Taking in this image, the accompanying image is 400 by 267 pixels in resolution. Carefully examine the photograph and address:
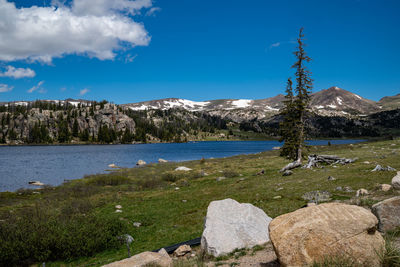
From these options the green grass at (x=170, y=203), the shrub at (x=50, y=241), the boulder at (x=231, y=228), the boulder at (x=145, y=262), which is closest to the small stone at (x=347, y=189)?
the green grass at (x=170, y=203)

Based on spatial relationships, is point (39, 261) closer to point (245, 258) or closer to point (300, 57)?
point (245, 258)

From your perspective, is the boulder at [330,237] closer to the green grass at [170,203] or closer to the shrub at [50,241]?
the green grass at [170,203]

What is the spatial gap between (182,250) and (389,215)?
1140 centimetres

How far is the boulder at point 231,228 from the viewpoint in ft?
46.3

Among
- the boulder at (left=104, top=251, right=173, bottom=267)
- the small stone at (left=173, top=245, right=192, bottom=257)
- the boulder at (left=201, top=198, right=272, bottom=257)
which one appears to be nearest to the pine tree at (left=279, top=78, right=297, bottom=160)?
the boulder at (left=201, top=198, right=272, bottom=257)

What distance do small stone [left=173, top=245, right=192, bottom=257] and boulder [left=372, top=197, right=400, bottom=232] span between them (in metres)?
10.6

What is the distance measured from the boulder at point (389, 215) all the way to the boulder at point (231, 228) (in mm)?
6070

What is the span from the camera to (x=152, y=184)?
4600 centimetres

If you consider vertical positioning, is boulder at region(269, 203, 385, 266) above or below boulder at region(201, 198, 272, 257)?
above

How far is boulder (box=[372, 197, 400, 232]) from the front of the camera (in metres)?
11.0

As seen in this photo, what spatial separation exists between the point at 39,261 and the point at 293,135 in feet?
142

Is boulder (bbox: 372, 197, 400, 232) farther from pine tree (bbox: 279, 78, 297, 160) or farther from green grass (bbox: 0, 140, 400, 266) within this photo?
pine tree (bbox: 279, 78, 297, 160)

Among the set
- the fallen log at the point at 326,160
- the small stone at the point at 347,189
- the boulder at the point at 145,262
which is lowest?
the boulder at the point at 145,262

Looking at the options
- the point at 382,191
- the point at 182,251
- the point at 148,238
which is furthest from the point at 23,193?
the point at 382,191
